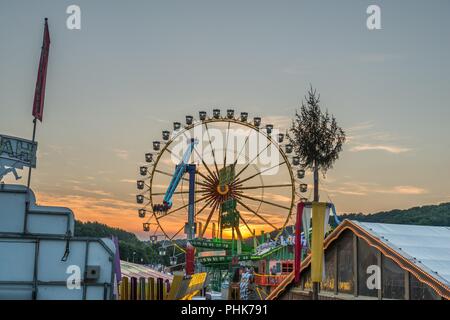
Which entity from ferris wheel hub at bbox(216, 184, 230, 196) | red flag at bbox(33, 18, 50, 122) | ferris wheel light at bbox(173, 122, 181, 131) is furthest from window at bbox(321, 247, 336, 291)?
ferris wheel hub at bbox(216, 184, 230, 196)

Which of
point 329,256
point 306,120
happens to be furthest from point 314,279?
point 306,120

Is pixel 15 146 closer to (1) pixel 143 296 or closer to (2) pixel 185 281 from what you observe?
(1) pixel 143 296

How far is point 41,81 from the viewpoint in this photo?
13.9 metres

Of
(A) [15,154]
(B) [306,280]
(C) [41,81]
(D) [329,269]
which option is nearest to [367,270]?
(D) [329,269]

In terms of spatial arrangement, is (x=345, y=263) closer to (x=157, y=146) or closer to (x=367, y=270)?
(x=367, y=270)

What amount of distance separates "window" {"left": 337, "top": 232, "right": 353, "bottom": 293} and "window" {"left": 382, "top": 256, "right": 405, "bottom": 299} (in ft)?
3.87

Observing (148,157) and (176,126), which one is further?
(176,126)

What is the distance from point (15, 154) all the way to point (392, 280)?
403 inches

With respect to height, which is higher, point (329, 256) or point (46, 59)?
point (46, 59)

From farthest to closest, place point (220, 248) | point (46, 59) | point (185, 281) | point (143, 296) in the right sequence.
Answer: point (220, 248), point (185, 281), point (143, 296), point (46, 59)
